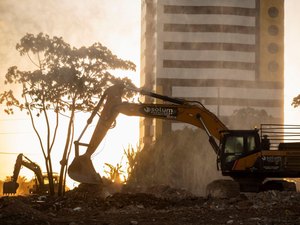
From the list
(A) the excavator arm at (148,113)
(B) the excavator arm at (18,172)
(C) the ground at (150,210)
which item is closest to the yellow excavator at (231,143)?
(A) the excavator arm at (148,113)

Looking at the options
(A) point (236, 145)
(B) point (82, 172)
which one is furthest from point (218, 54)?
(B) point (82, 172)

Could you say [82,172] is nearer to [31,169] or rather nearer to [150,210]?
[150,210]

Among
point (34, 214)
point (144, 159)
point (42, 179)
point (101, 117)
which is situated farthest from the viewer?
point (144, 159)

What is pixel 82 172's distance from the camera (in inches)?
851

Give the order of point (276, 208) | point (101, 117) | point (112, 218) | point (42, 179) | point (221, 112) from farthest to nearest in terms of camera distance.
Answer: point (221, 112)
point (42, 179)
point (101, 117)
point (276, 208)
point (112, 218)

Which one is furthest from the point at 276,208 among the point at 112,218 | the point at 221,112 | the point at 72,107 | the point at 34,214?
the point at 221,112

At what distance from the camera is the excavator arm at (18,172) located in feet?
96.1

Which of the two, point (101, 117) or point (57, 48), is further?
point (57, 48)

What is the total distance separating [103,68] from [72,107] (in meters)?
2.60

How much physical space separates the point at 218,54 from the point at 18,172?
71.5 metres

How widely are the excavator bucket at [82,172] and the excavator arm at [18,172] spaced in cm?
864

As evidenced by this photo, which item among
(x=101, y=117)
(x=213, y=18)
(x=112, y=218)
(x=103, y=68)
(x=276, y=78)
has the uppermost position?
(x=213, y=18)

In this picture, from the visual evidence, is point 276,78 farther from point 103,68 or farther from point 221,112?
point 103,68

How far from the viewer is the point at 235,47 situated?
99.9 metres
